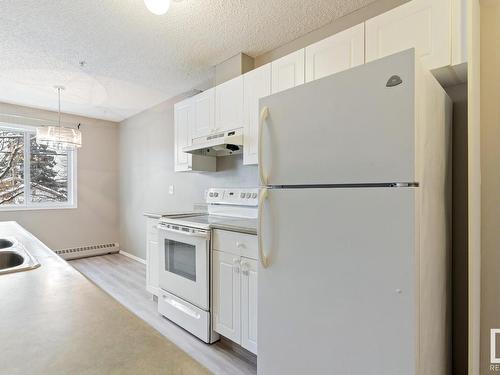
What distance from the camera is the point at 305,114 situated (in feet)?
4.22

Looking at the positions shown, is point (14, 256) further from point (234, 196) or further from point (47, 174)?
point (47, 174)

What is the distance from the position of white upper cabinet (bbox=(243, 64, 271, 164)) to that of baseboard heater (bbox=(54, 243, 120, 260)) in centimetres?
381

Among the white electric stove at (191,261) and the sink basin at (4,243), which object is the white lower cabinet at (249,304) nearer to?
the white electric stove at (191,261)

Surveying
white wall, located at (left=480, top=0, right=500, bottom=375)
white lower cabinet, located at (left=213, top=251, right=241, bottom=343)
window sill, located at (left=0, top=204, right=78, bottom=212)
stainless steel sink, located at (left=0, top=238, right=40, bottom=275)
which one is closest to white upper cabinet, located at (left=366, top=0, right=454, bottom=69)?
white wall, located at (left=480, top=0, right=500, bottom=375)

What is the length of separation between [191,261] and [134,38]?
1.89 m

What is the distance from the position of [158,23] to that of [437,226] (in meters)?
2.24

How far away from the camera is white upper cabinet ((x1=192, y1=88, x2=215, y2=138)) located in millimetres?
2596

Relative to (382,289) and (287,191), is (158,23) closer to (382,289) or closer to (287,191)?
(287,191)

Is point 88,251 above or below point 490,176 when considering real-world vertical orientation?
below

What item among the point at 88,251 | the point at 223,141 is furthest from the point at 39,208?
the point at 223,141

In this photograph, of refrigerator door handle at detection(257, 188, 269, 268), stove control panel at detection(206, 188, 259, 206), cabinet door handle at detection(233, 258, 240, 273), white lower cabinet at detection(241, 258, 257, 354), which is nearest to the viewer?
refrigerator door handle at detection(257, 188, 269, 268)

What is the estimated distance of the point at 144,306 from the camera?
2775mm

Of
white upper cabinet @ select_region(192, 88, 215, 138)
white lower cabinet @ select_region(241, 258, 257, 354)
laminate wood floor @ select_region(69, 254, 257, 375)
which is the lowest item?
laminate wood floor @ select_region(69, 254, 257, 375)

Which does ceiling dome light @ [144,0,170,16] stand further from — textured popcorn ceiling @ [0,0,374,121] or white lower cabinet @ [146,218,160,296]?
white lower cabinet @ [146,218,160,296]
